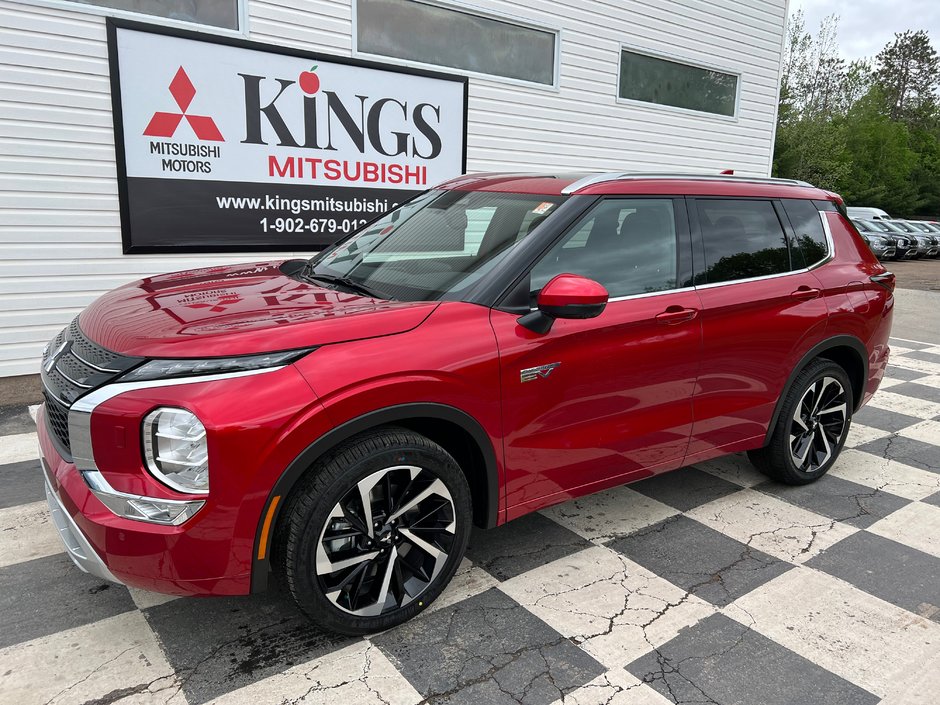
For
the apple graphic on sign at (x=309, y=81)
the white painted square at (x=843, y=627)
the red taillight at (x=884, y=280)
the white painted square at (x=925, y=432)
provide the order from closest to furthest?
1. the white painted square at (x=843, y=627)
2. the red taillight at (x=884, y=280)
3. the white painted square at (x=925, y=432)
4. the apple graphic on sign at (x=309, y=81)

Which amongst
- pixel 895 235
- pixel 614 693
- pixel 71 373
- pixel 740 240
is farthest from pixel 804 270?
pixel 895 235

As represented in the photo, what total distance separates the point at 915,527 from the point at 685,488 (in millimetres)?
1224

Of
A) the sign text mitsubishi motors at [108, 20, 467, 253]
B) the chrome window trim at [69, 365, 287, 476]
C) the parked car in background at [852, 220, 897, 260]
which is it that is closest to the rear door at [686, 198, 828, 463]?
the chrome window trim at [69, 365, 287, 476]

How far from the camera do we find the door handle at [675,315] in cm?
331

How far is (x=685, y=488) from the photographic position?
431cm

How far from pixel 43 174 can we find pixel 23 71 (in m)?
0.78

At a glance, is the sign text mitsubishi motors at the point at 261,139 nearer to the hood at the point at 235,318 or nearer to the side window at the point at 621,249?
the hood at the point at 235,318

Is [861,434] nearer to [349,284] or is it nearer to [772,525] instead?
[772,525]

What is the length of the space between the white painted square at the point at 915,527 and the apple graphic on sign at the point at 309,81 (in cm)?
601

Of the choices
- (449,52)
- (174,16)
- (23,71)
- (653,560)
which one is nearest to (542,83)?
(449,52)

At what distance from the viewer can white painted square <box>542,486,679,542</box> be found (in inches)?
146

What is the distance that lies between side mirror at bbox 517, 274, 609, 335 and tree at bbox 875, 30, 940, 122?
243 feet

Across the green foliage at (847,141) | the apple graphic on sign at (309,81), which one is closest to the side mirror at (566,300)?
the apple graphic on sign at (309,81)

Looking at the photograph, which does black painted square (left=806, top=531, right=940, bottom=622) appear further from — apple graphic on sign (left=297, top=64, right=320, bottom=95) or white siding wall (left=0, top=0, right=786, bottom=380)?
apple graphic on sign (left=297, top=64, right=320, bottom=95)
